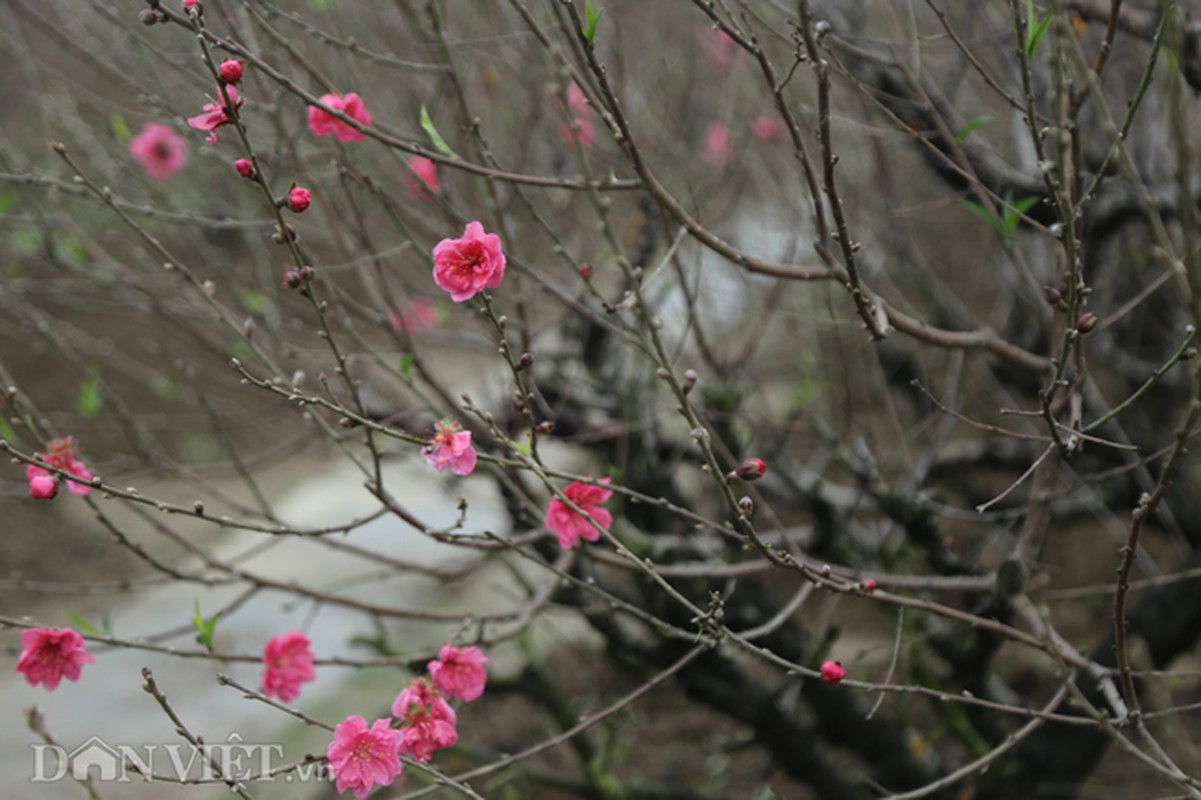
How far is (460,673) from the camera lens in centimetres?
185

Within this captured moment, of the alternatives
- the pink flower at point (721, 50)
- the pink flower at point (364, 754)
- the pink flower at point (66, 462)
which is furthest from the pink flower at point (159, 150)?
the pink flower at point (364, 754)

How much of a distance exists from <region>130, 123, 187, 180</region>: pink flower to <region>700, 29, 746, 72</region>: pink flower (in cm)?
184

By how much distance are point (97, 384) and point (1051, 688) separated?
11.3 feet

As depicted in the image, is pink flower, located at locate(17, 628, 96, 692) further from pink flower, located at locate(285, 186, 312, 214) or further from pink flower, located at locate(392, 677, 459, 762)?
pink flower, located at locate(285, 186, 312, 214)

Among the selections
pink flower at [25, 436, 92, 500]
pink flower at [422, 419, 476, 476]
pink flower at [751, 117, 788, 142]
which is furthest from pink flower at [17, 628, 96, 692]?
pink flower at [751, 117, 788, 142]

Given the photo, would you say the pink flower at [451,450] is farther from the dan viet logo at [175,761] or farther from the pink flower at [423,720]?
the dan viet logo at [175,761]

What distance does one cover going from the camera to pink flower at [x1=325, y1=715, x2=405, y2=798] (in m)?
1.60

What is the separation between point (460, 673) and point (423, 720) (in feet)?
0.51

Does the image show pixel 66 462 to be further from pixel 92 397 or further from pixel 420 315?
pixel 420 315

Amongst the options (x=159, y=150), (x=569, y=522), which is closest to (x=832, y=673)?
(x=569, y=522)

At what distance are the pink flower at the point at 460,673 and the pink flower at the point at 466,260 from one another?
2.12 feet

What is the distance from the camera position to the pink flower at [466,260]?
157cm

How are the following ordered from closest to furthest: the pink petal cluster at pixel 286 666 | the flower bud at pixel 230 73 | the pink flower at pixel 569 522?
the flower bud at pixel 230 73 → the pink flower at pixel 569 522 → the pink petal cluster at pixel 286 666

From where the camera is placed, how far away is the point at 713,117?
206 inches
